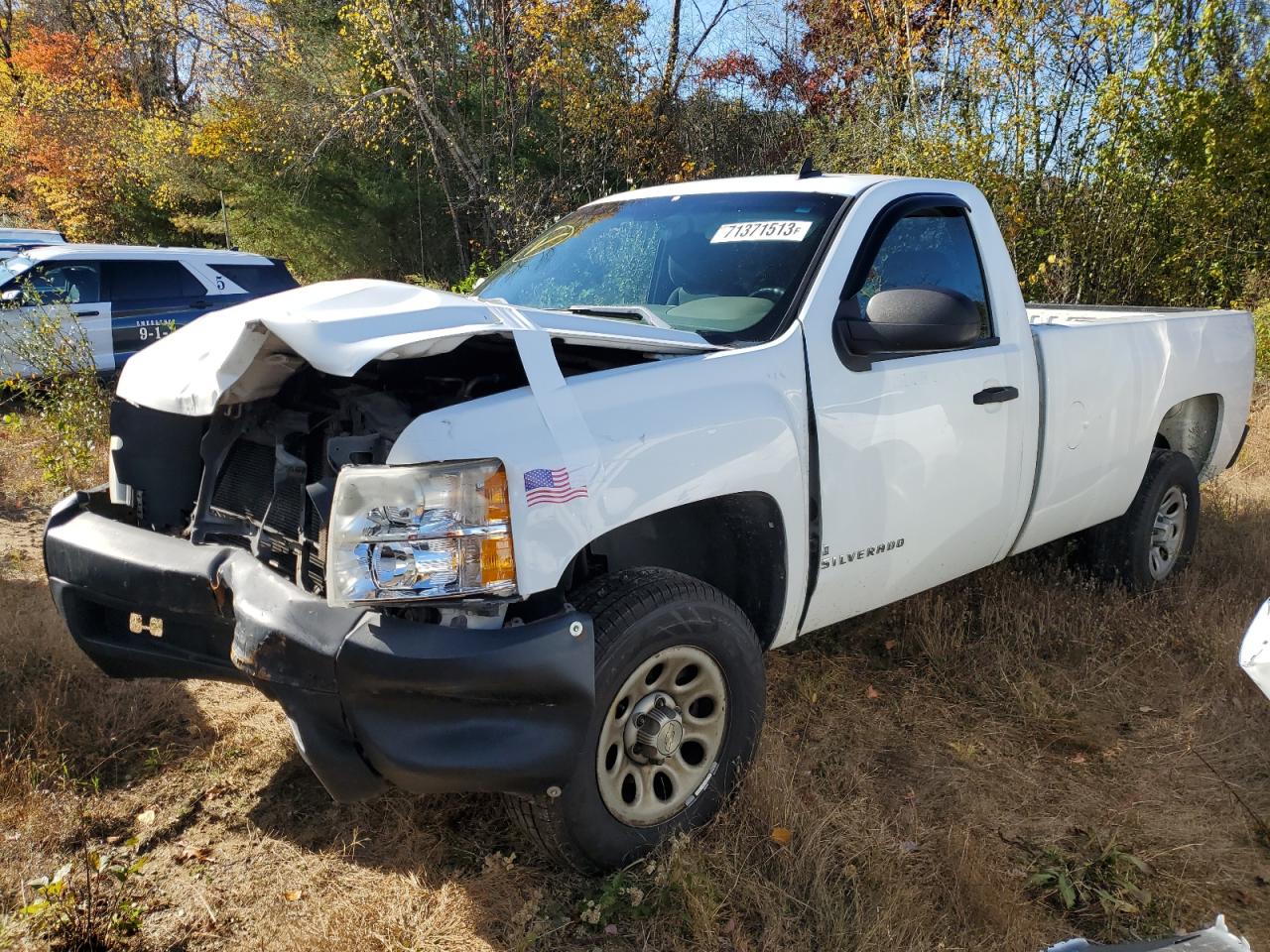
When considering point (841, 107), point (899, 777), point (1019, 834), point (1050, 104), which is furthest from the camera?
point (841, 107)

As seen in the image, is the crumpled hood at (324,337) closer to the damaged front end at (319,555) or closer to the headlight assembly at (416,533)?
the damaged front end at (319,555)

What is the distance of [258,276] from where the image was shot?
1226cm

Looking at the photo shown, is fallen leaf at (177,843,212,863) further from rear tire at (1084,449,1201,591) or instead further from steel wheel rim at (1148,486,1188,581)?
steel wheel rim at (1148,486,1188,581)

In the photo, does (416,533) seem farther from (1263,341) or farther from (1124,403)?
(1263,341)

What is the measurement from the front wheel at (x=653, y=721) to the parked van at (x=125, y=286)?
8.76 meters

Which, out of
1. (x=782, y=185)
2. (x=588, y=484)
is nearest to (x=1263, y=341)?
(x=782, y=185)

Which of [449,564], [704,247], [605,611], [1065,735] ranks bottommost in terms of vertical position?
[1065,735]

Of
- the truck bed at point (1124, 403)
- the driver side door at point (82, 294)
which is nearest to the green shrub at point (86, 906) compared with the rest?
the truck bed at point (1124, 403)

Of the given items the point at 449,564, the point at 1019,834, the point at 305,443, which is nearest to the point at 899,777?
the point at 1019,834

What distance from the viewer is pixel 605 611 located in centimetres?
258

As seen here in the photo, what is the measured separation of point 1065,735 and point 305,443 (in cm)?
287

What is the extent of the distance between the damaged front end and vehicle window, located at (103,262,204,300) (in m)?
8.82

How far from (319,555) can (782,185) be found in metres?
2.24

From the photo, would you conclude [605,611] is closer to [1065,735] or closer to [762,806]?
[762,806]
